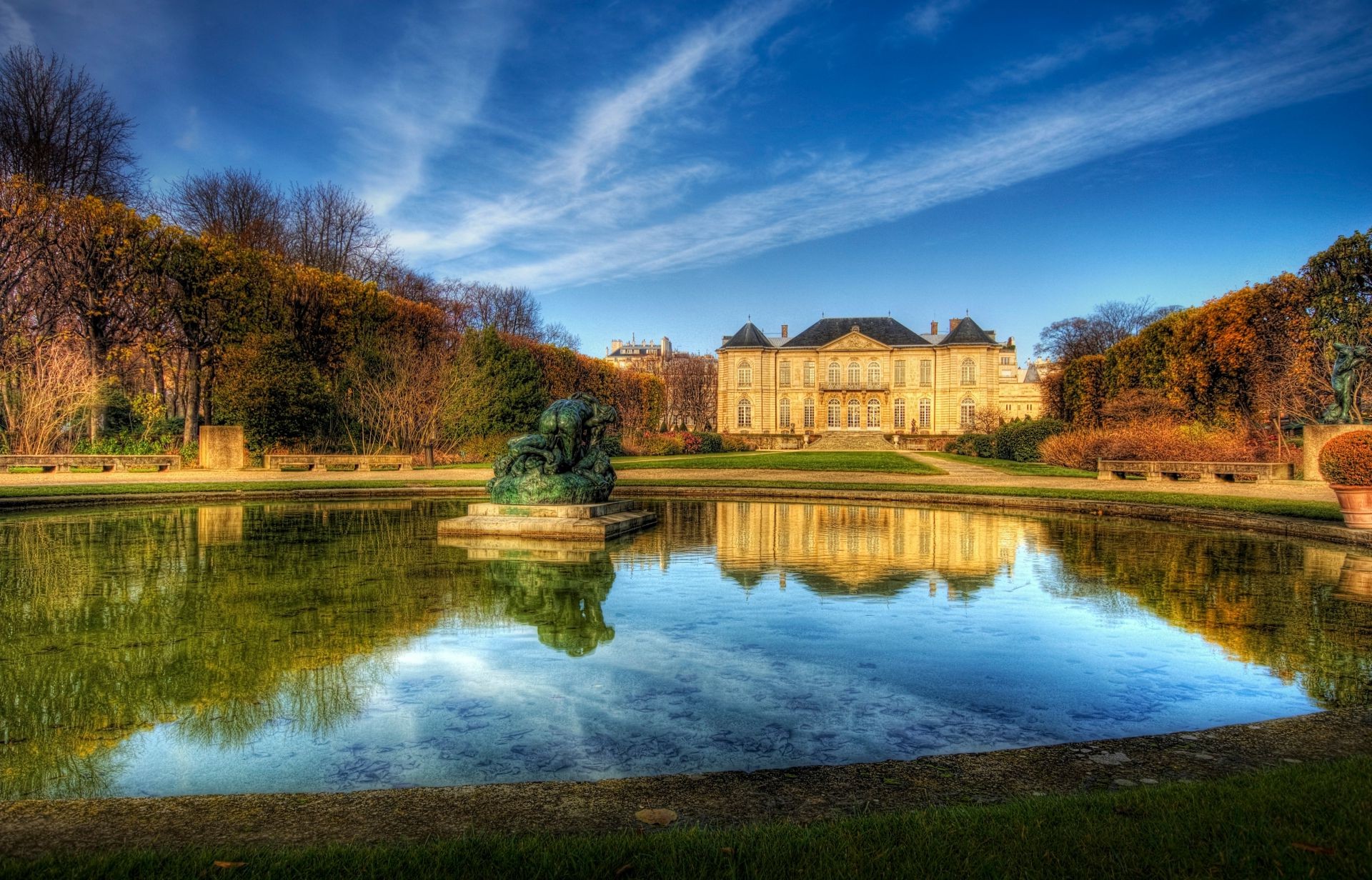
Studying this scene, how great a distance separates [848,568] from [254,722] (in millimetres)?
5731

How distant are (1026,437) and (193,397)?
2881 cm

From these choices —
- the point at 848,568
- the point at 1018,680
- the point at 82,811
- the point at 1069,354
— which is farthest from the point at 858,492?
the point at 1069,354

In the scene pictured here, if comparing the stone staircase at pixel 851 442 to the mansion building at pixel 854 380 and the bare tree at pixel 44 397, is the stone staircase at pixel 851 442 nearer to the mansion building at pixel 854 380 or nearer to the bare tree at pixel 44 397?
the mansion building at pixel 854 380

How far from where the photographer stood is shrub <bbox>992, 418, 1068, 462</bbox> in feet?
93.4

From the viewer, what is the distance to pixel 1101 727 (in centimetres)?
385

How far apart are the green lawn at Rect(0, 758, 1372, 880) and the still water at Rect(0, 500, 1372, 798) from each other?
838 mm

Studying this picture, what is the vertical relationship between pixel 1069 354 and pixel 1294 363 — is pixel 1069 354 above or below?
above

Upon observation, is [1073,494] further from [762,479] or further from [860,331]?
[860,331]

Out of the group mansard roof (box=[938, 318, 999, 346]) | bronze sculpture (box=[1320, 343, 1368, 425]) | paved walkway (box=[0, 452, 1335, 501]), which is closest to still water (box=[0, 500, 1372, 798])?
paved walkway (box=[0, 452, 1335, 501])

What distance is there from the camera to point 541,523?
33.5 ft

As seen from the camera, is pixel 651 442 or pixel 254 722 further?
pixel 651 442

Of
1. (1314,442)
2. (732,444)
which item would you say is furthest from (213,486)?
(732,444)

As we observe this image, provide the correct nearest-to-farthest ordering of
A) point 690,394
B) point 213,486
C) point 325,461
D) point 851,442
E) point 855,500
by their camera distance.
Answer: point 855,500
point 213,486
point 325,461
point 851,442
point 690,394

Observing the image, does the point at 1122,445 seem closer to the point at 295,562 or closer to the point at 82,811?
the point at 295,562
